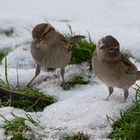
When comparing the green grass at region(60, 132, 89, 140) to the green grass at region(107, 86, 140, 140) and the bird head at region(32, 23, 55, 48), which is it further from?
the bird head at region(32, 23, 55, 48)

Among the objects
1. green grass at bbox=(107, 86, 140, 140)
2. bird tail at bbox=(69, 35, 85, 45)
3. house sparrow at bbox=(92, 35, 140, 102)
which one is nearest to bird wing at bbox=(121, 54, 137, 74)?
house sparrow at bbox=(92, 35, 140, 102)

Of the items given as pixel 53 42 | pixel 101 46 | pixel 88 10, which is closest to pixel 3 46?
pixel 53 42

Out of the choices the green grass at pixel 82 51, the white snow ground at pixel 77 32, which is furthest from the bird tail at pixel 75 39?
the white snow ground at pixel 77 32

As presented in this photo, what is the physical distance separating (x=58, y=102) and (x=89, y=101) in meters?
0.33

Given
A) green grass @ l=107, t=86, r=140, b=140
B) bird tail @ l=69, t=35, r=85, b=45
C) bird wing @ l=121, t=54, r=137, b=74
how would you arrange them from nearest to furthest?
green grass @ l=107, t=86, r=140, b=140, bird wing @ l=121, t=54, r=137, b=74, bird tail @ l=69, t=35, r=85, b=45

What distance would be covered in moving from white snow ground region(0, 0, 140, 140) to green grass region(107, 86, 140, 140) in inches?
3.3

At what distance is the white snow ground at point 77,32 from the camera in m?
5.71

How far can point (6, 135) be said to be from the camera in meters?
5.52

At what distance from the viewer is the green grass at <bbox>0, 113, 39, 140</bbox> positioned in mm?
5480

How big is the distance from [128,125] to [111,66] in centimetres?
98

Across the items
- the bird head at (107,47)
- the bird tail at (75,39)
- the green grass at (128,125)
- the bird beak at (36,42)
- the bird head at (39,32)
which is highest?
the bird head at (107,47)

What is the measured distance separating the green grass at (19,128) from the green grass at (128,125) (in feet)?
2.31

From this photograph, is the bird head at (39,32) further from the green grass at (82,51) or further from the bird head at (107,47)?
the bird head at (107,47)

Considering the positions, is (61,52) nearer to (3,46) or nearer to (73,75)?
(73,75)
